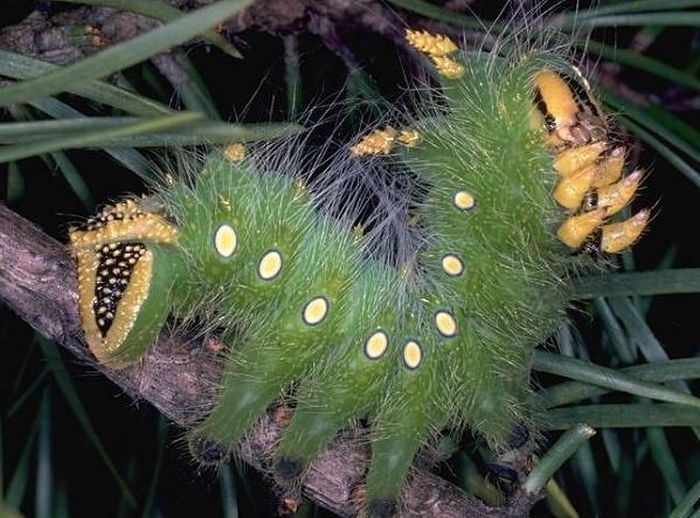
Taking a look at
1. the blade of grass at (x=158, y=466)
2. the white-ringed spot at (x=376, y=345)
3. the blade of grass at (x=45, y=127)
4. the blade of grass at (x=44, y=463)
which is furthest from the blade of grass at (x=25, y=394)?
the blade of grass at (x=45, y=127)

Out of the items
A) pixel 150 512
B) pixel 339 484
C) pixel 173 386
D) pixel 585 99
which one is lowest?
pixel 150 512

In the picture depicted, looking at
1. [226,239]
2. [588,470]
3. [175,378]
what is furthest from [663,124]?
[175,378]

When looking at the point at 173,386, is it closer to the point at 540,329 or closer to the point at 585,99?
the point at 540,329

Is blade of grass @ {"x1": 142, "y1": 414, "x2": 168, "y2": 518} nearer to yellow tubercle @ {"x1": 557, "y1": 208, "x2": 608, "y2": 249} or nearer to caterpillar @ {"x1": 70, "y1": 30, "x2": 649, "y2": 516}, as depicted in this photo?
caterpillar @ {"x1": 70, "y1": 30, "x2": 649, "y2": 516}

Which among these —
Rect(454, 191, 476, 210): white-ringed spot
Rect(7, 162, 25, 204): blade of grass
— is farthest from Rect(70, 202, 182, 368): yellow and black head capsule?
Rect(454, 191, 476, 210): white-ringed spot

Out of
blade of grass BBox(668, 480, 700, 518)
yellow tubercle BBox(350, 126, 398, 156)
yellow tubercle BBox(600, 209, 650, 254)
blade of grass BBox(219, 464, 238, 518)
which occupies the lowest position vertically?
blade of grass BBox(219, 464, 238, 518)

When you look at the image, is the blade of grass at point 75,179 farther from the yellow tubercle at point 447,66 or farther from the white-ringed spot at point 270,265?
the yellow tubercle at point 447,66

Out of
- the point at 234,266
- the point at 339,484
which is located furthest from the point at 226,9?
the point at 339,484
